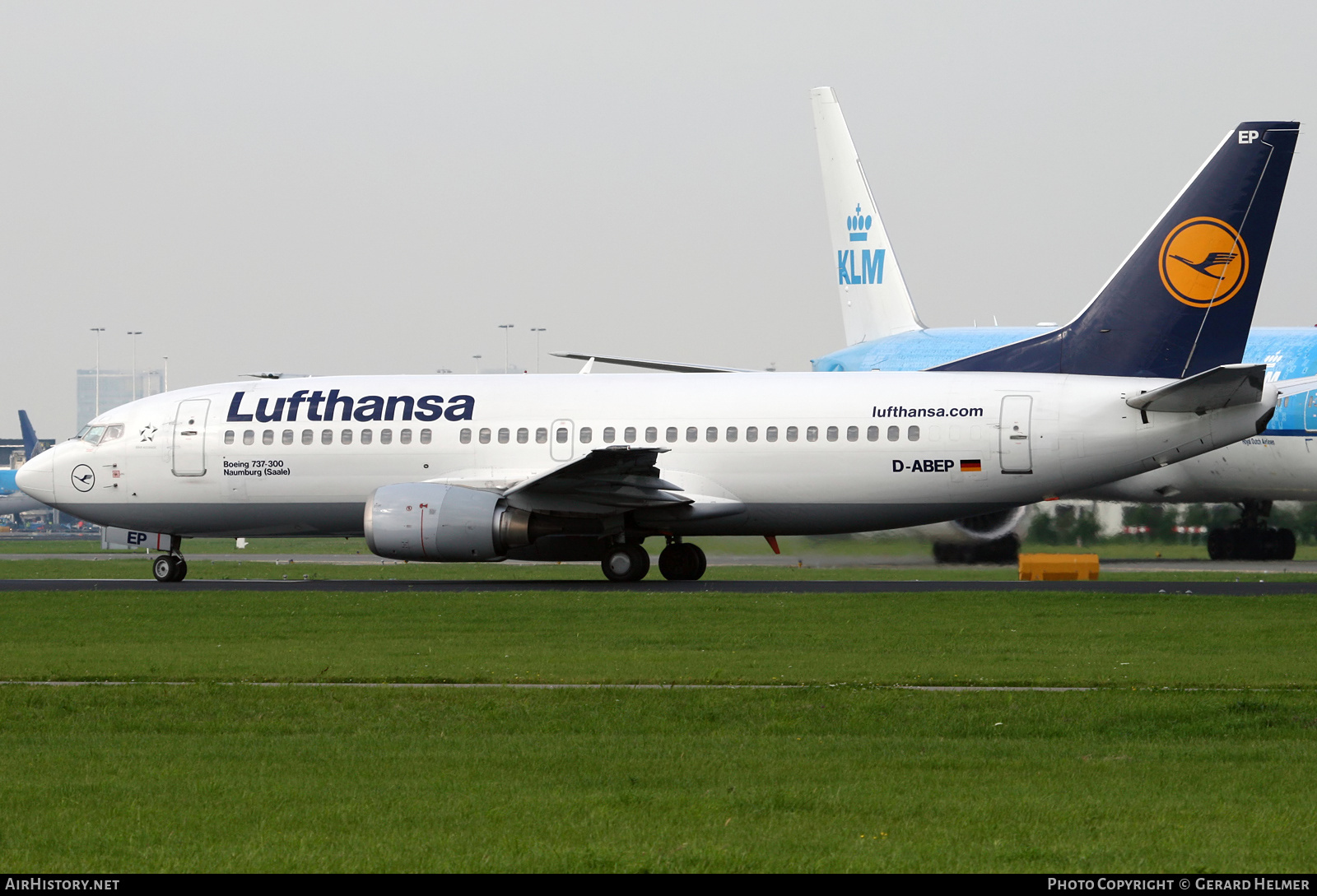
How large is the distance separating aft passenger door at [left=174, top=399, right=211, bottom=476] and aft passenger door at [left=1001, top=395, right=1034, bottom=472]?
15453 millimetres

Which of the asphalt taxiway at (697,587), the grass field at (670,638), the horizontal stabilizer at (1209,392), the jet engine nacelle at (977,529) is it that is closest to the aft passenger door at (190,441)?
the asphalt taxiway at (697,587)

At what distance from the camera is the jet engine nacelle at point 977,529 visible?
Result: 32312 millimetres

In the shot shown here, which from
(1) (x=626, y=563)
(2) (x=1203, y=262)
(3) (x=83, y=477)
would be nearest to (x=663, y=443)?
(1) (x=626, y=563)

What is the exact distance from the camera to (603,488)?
27.8m

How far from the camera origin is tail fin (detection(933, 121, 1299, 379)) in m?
26.9

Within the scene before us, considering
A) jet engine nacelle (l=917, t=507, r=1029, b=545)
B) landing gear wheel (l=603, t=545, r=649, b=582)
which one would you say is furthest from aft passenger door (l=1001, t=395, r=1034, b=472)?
landing gear wheel (l=603, t=545, r=649, b=582)

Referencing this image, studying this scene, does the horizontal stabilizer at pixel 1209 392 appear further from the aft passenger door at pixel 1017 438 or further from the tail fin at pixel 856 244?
the tail fin at pixel 856 244

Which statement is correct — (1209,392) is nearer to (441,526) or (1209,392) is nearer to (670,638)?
(670,638)

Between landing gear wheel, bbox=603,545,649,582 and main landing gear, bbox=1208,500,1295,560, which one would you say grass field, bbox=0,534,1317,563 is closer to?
main landing gear, bbox=1208,500,1295,560

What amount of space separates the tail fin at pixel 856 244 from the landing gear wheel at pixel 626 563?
59.8ft

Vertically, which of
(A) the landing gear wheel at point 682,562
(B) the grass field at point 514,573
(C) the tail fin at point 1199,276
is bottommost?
(B) the grass field at point 514,573

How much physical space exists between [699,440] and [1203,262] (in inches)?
375

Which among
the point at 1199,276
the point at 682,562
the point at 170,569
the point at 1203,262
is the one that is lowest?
the point at 170,569
